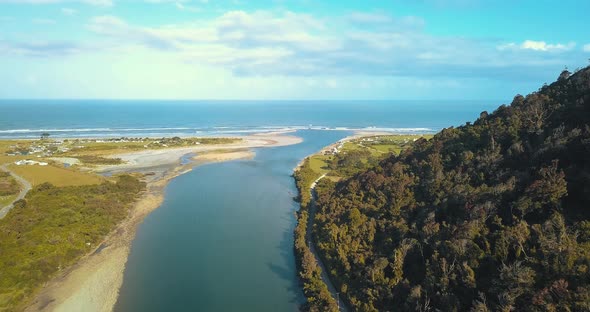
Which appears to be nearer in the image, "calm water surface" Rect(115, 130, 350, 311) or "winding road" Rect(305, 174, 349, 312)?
"winding road" Rect(305, 174, 349, 312)

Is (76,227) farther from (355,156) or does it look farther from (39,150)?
(39,150)

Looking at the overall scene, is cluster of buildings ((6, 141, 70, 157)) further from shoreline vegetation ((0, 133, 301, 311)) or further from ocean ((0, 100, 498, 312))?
ocean ((0, 100, 498, 312))

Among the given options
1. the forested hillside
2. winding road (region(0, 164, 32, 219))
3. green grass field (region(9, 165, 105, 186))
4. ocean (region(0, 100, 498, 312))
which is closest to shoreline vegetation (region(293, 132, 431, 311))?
the forested hillside

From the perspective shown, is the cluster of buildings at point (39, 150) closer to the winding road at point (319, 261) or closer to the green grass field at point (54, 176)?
the green grass field at point (54, 176)

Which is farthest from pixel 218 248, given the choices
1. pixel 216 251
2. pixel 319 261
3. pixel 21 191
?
pixel 21 191

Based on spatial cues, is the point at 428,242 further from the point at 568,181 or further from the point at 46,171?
the point at 46,171
